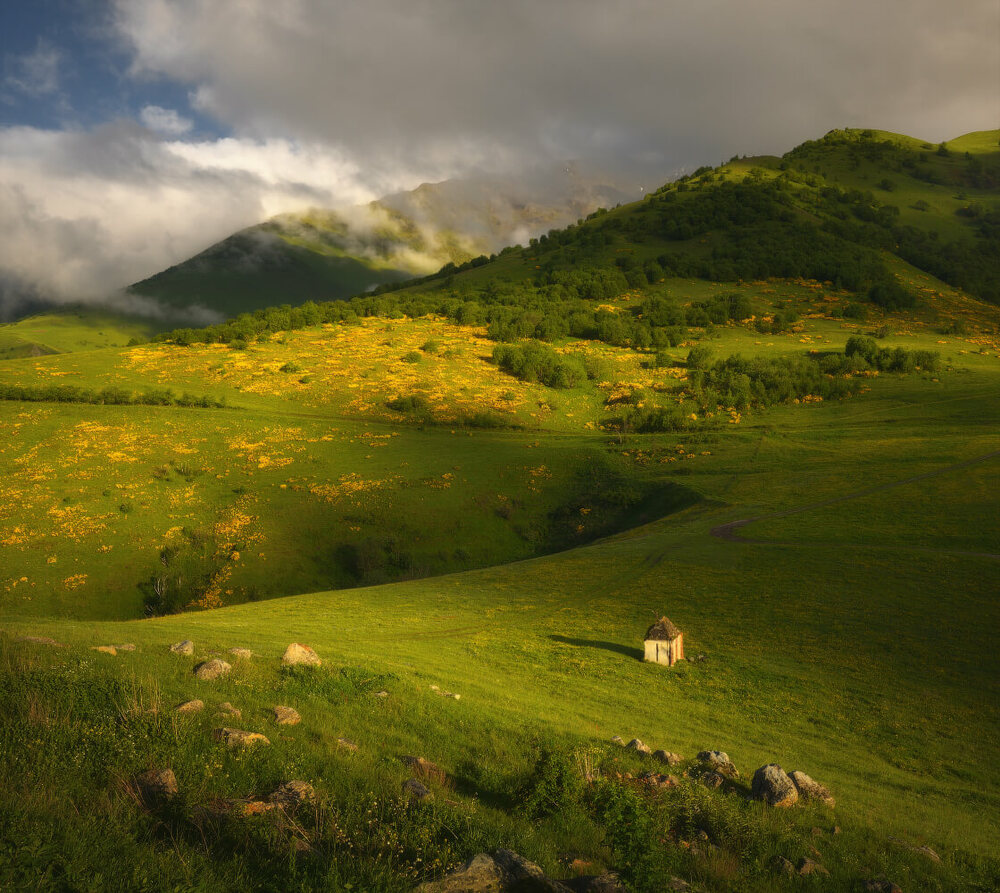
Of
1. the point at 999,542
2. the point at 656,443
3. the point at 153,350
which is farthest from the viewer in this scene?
the point at 153,350

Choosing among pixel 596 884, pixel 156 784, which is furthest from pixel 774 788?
pixel 156 784

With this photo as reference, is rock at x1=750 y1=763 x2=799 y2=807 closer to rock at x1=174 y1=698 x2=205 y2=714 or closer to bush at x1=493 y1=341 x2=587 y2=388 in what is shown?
rock at x1=174 y1=698 x2=205 y2=714

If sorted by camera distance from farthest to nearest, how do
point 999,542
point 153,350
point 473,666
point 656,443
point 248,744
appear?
point 153,350 → point 656,443 → point 999,542 → point 473,666 → point 248,744

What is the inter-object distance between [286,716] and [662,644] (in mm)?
19534

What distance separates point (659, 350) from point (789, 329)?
3709cm

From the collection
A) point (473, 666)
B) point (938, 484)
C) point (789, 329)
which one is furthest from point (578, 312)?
point (473, 666)

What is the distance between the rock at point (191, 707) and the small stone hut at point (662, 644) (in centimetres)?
2087

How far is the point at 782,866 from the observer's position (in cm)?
1062

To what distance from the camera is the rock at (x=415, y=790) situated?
10.3 m

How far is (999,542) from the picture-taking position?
134 feet

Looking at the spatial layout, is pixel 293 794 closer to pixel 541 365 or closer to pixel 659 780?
pixel 659 780

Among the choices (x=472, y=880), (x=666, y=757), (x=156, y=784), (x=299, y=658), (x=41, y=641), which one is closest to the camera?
(x=472, y=880)

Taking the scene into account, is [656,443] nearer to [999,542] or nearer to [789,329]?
[999,542]

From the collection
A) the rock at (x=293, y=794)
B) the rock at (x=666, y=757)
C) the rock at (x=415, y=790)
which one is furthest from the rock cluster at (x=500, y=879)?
the rock at (x=666, y=757)
